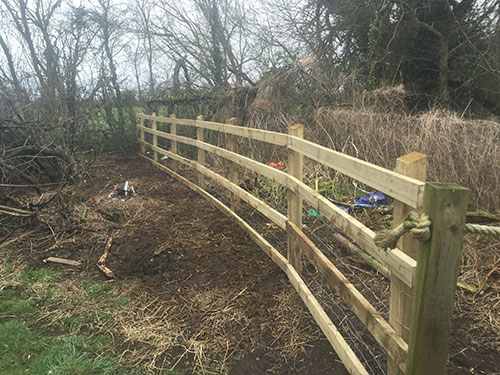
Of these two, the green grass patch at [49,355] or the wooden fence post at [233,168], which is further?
the wooden fence post at [233,168]

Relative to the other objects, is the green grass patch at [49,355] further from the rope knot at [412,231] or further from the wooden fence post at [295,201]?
the rope knot at [412,231]

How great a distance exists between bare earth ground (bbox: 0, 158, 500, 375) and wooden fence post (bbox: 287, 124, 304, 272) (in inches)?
10.2

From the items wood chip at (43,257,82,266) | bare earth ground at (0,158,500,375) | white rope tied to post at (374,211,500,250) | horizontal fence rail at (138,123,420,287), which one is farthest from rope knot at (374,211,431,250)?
wood chip at (43,257,82,266)

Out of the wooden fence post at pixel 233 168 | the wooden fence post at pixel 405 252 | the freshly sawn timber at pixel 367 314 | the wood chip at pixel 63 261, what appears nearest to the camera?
the wooden fence post at pixel 405 252

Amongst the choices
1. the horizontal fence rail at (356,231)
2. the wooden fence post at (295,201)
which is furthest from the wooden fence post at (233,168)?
the wooden fence post at (295,201)

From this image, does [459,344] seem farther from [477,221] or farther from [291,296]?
[477,221]

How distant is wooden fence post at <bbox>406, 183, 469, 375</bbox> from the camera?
1378 mm

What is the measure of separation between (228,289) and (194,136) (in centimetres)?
724

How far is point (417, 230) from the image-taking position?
1391 mm

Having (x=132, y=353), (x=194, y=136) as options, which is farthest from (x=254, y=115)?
(x=132, y=353)

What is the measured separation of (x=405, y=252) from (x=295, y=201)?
5.71 ft

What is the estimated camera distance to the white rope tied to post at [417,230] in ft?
4.58

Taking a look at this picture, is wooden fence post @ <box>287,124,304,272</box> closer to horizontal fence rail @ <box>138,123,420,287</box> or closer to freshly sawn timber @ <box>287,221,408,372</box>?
horizontal fence rail @ <box>138,123,420,287</box>

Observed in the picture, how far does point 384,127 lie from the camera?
245 inches
